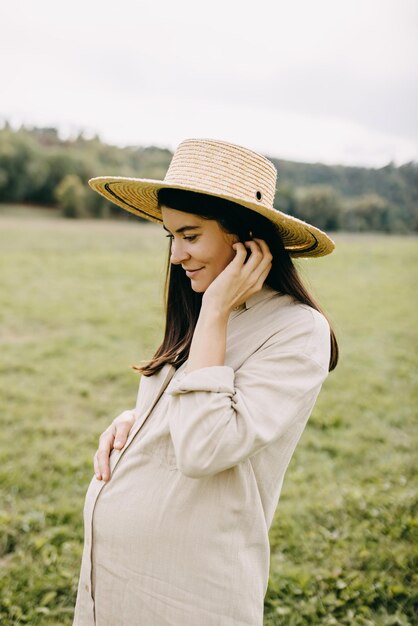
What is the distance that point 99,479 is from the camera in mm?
1774

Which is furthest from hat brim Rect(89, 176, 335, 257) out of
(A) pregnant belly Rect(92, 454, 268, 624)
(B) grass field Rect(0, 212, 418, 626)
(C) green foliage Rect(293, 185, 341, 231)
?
(C) green foliage Rect(293, 185, 341, 231)

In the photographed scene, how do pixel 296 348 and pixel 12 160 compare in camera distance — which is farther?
pixel 12 160

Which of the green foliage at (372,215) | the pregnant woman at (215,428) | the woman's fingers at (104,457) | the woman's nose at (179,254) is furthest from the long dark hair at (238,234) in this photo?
the green foliage at (372,215)

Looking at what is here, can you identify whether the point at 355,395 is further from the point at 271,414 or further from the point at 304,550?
the point at 271,414

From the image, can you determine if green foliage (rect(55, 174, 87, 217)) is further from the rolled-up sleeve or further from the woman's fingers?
the rolled-up sleeve

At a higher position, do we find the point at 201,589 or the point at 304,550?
the point at 201,589

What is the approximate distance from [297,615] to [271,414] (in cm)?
212

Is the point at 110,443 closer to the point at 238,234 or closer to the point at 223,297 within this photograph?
the point at 223,297

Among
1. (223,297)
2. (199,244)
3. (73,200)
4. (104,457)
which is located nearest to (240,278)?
(223,297)

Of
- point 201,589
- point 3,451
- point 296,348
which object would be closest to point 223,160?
point 296,348

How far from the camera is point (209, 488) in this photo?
1534 millimetres

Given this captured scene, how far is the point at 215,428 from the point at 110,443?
26.8 inches

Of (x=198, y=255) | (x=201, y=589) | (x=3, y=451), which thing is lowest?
(x=3, y=451)

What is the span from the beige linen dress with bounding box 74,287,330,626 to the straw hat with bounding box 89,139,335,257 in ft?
0.86
